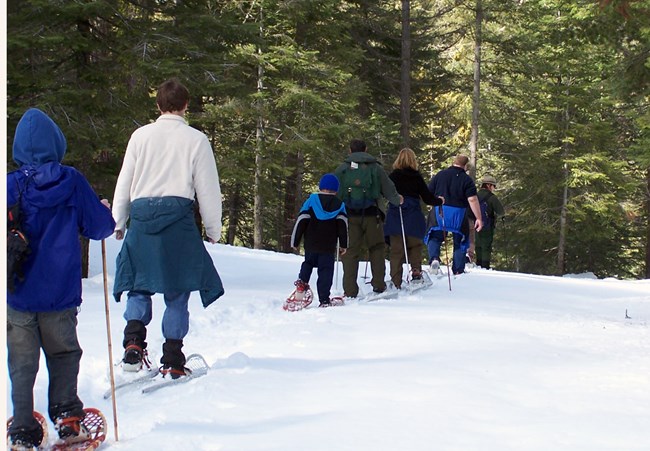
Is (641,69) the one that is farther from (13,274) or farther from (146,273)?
(13,274)

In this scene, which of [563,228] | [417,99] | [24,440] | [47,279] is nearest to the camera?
[24,440]

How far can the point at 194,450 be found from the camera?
156 inches

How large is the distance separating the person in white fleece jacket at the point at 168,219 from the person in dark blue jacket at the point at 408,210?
5958 millimetres

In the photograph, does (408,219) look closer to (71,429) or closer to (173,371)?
(173,371)

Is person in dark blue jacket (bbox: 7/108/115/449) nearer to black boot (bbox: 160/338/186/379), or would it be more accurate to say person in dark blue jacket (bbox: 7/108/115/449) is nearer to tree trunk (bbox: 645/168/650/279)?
black boot (bbox: 160/338/186/379)

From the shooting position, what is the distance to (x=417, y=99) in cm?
3122

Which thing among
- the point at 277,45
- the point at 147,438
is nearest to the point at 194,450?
the point at 147,438

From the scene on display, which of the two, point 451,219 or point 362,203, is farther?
point 451,219

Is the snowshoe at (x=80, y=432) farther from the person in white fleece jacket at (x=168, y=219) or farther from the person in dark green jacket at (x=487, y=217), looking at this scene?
the person in dark green jacket at (x=487, y=217)

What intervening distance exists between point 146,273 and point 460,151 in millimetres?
26360

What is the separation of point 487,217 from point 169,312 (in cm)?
1222

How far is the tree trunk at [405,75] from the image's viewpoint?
90.3 feet

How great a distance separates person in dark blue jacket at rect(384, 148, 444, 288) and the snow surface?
6.07 feet

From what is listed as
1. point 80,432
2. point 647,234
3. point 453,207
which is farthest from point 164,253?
point 647,234
